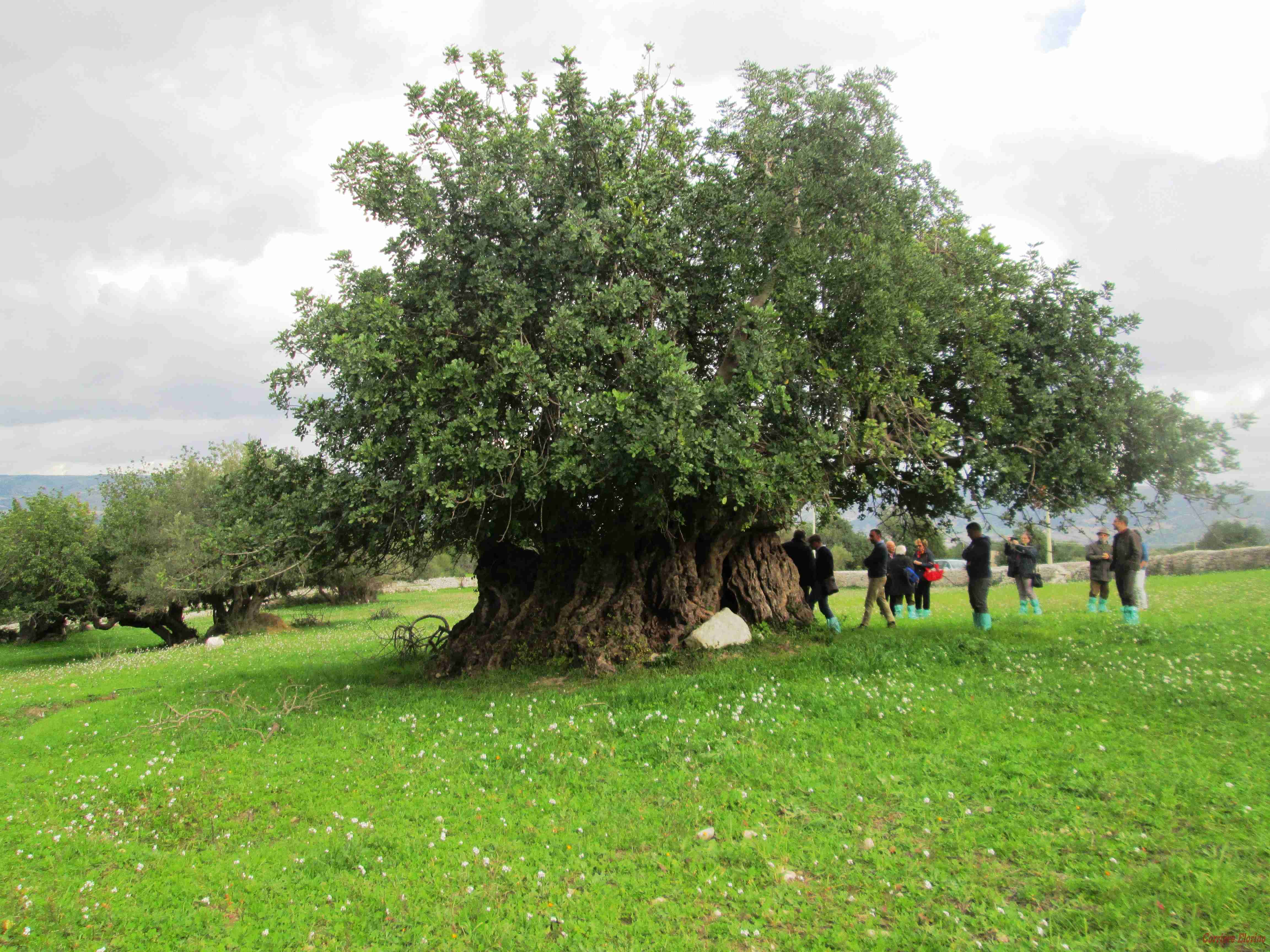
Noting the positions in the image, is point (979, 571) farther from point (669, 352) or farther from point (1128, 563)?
point (669, 352)

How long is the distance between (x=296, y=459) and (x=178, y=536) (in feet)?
79.3

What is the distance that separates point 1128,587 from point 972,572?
2970 millimetres

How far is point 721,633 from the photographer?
15391mm

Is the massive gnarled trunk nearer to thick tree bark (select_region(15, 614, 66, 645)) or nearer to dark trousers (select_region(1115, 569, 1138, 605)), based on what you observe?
dark trousers (select_region(1115, 569, 1138, 605))

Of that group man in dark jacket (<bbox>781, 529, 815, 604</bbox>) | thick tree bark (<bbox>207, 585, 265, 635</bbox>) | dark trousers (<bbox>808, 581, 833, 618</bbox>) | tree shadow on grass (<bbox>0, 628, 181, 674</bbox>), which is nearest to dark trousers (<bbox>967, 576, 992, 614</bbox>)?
dark trousers (<bbox>808, 581, 833, 618</bbox>)

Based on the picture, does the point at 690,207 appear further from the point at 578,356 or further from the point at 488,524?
the point at 488,524

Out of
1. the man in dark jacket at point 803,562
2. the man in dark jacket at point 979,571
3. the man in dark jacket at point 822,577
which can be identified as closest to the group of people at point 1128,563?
the man in dark jacket at point 979,571

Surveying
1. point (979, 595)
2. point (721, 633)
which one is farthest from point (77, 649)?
point (979, 595)

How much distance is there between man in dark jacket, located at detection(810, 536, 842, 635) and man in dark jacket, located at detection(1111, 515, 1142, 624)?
579cm

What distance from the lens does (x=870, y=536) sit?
17.7 m

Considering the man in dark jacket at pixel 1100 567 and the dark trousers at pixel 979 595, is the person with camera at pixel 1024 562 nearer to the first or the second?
the man in dark jacket at pixel 1100 567

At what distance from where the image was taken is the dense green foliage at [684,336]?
12.4 meters

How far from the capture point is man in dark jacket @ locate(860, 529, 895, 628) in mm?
17078

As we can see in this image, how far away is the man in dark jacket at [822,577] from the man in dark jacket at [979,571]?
2973 millimetres
